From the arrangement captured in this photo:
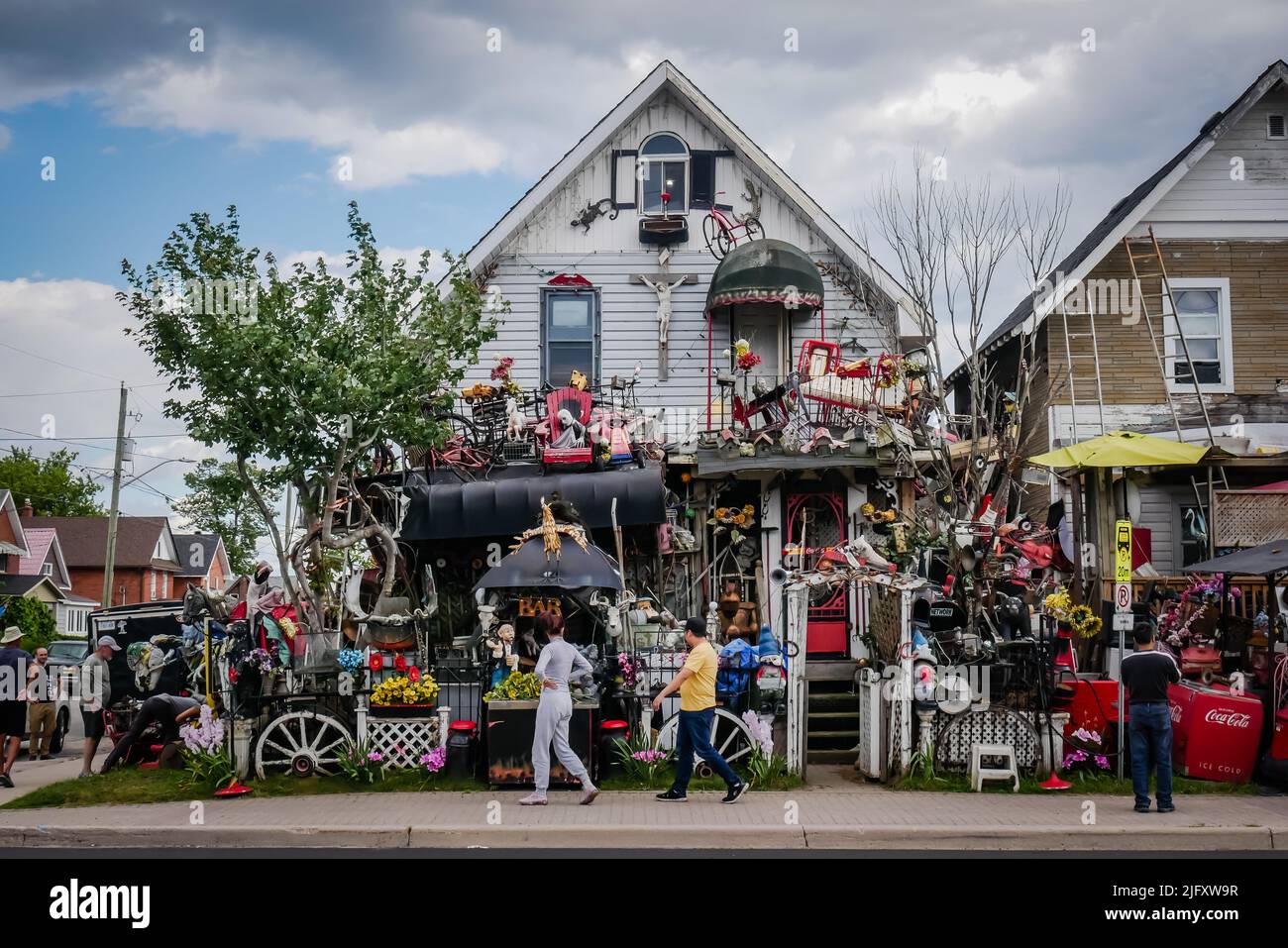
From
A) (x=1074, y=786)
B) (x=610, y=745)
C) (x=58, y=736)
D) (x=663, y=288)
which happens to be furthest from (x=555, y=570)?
(x=58, y=736)

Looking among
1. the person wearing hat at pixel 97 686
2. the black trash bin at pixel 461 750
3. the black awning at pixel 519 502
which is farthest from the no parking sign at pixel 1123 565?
the person wearing hat at pixel 97 686

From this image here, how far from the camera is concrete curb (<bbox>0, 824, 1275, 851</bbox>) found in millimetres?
9805

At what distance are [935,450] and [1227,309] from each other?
20.8 ft

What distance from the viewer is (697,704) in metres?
11.0

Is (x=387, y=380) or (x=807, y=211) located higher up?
(x=807, y=211)

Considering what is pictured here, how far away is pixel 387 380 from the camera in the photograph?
14.6 metres

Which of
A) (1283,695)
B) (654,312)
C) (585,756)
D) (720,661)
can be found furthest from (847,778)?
(654,312)

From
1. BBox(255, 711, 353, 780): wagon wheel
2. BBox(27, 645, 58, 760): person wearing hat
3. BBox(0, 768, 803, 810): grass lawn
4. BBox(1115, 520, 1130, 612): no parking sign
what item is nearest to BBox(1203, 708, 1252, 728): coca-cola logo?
BBox(1115, 520, 1130, 612): no parking sign

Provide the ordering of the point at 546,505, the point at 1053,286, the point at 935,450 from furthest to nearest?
1. the point at 1053,286
2. the point at 935,450
3. the point at 546,505

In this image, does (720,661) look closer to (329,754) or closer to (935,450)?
(329,754)

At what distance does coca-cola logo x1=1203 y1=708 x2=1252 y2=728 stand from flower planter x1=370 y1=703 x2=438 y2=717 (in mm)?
8208

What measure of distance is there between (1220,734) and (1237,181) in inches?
426

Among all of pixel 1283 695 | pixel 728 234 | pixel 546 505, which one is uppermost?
pixel 728 234

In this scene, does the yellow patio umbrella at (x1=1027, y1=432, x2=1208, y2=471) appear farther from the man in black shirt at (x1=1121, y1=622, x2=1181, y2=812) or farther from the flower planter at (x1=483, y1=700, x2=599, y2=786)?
the flower planter at (x1=483, y1=700, x2=599, y2=786)
